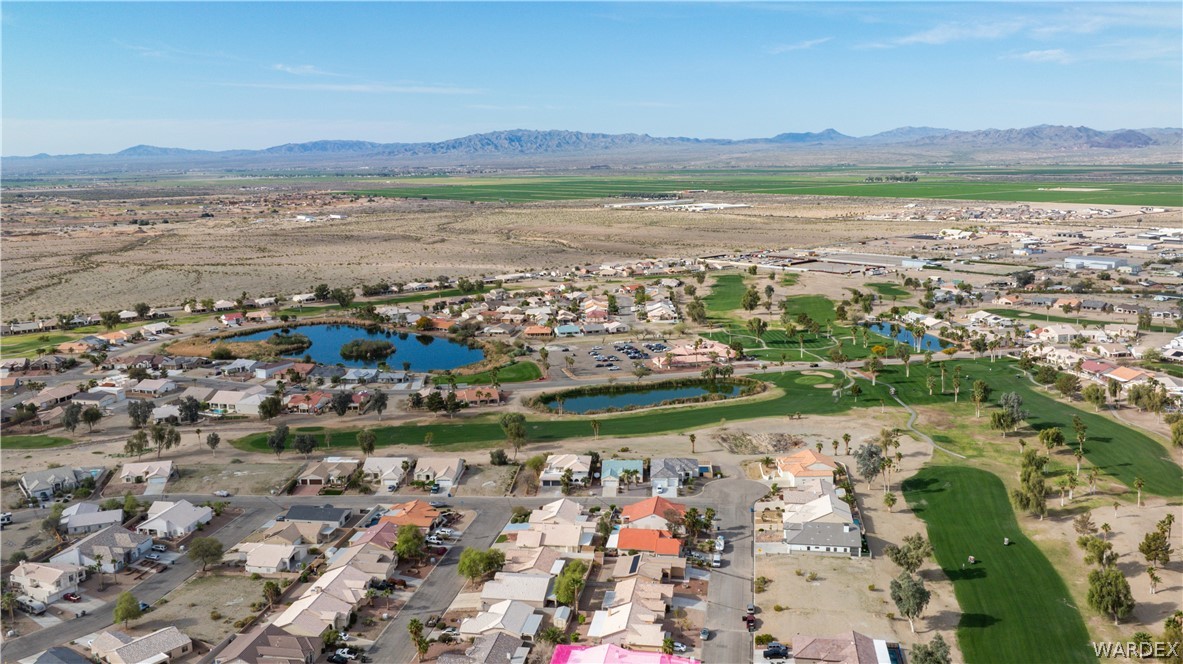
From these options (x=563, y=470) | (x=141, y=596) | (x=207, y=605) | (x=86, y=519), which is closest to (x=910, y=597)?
(x=563, y=470)

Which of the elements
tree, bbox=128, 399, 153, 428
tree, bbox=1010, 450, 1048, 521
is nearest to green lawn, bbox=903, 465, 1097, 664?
tree, bbox=1010, 450, 1048, 521

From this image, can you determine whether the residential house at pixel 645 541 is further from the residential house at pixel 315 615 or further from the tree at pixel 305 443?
the tree at pixel 305 443

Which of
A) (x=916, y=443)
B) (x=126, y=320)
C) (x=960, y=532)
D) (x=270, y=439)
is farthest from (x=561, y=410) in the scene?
(x=126, y=320)

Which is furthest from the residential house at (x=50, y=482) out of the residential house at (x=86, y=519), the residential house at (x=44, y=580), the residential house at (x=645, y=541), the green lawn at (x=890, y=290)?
the green lawn at (x=890, y=290)

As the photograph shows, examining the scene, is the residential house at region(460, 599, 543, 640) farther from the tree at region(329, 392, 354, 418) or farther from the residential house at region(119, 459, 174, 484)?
the tree at region(329, 392, 354, 418)

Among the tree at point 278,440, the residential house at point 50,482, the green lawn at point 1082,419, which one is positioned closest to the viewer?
the green lawn at point 1082,419

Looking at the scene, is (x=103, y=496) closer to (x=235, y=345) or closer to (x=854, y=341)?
(x=235, y=345)
